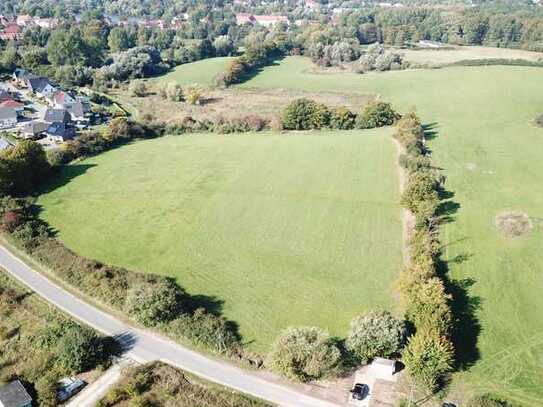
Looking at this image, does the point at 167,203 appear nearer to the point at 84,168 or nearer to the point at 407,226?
the point at 84,168

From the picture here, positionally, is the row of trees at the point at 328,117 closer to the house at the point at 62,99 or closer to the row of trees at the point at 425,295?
the row of trees at the point at 425,295

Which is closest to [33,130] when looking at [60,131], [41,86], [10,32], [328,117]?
[60,131]

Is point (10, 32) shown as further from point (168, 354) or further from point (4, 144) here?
point (168, 354)

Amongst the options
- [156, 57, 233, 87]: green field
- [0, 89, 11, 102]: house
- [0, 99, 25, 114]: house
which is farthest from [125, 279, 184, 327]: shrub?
[156, 57, 233, 87]: green field

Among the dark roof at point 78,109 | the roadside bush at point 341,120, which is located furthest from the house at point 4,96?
the roadside bush at point 341,120

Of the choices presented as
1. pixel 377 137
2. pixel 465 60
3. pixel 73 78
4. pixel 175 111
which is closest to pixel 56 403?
pixel 377 137
